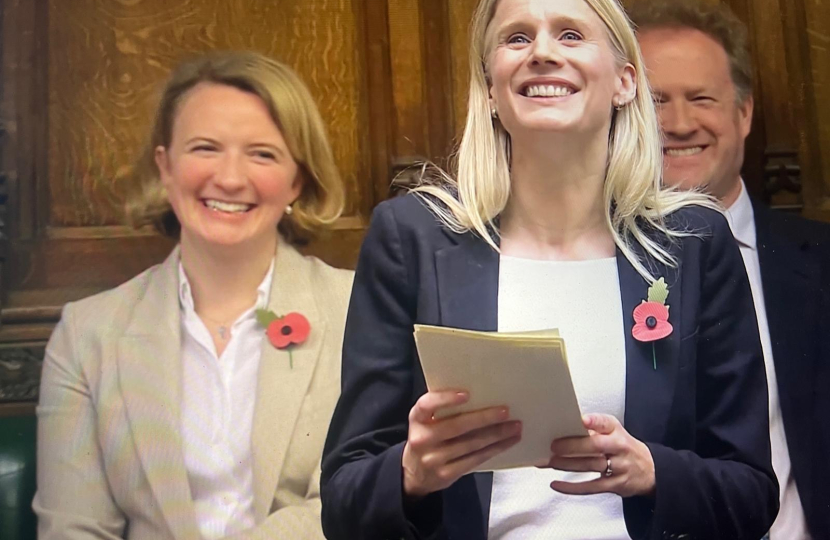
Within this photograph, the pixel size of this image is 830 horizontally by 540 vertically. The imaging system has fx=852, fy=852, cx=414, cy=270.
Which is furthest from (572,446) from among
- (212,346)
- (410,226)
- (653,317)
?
(212,346)

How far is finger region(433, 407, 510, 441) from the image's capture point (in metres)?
0.98

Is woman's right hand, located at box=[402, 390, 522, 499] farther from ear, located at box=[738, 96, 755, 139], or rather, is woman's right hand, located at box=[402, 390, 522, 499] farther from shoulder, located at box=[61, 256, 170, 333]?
ear, located at box=[738, 96, 755, 139]

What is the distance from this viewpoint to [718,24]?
1.49m

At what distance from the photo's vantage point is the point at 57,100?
1.40 metres

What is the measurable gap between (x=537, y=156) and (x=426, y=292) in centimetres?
26

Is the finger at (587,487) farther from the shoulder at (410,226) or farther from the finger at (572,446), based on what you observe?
the shoulder at (410,226)

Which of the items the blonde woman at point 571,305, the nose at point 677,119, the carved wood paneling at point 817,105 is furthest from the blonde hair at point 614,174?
the carved wood paneling at point 817,105

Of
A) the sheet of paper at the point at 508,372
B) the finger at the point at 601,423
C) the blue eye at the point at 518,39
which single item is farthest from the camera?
the blue eye at the point at 518,39

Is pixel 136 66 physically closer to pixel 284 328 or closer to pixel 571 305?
pixel 284 328

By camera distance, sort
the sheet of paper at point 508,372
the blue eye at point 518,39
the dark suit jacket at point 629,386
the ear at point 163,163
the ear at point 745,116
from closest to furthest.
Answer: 1. the sheet of paper at point 508,372
2. the dark suit jacket at point 629,386
3. the blue eye at point 518,39
4. the ear at point 163,163
5. the ear at point 745,116

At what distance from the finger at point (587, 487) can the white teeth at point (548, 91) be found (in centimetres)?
54

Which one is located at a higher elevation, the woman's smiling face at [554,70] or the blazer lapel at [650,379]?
the woman's smiling face at [554,70]

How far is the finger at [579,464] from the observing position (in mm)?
1043

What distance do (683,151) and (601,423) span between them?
1.91 feet
